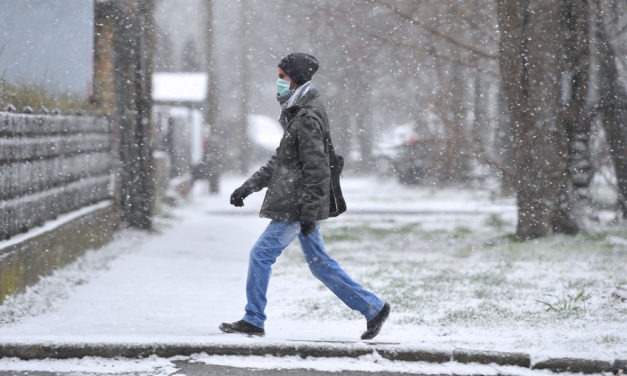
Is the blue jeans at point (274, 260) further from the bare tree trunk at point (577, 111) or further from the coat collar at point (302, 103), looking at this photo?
the bare tree trunk at point (577, 111)

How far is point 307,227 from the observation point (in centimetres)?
532

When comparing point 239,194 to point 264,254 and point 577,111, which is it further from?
point 577,111

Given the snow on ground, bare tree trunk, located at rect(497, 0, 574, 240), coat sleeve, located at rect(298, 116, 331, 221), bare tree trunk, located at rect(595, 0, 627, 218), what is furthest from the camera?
bare tree trunk, located at rect(595, 0, 627, 218)

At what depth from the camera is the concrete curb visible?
5.02 m

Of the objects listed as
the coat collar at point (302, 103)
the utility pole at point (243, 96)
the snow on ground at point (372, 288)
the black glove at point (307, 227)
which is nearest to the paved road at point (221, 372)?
the snow on ground at point (372, 288)

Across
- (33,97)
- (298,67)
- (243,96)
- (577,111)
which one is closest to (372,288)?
(298,67)

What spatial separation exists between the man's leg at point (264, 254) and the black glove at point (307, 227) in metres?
0.12

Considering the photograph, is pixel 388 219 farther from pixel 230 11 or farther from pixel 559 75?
pixel 230 11

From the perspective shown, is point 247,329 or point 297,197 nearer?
point 297,197

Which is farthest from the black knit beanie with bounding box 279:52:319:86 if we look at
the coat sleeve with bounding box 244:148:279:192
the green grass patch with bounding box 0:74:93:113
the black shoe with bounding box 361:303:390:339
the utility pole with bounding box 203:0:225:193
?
the utility pole with bounding box 203:0:225:193

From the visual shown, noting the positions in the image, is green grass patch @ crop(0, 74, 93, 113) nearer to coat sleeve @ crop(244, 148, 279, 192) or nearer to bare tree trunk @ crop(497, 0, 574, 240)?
coat sleeve @ crop(244, 148, 279, 192)

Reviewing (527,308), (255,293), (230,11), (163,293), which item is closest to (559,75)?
(527,308)

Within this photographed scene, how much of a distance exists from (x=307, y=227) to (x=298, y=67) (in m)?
1.01

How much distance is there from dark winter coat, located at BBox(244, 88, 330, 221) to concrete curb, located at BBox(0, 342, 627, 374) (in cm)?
78
